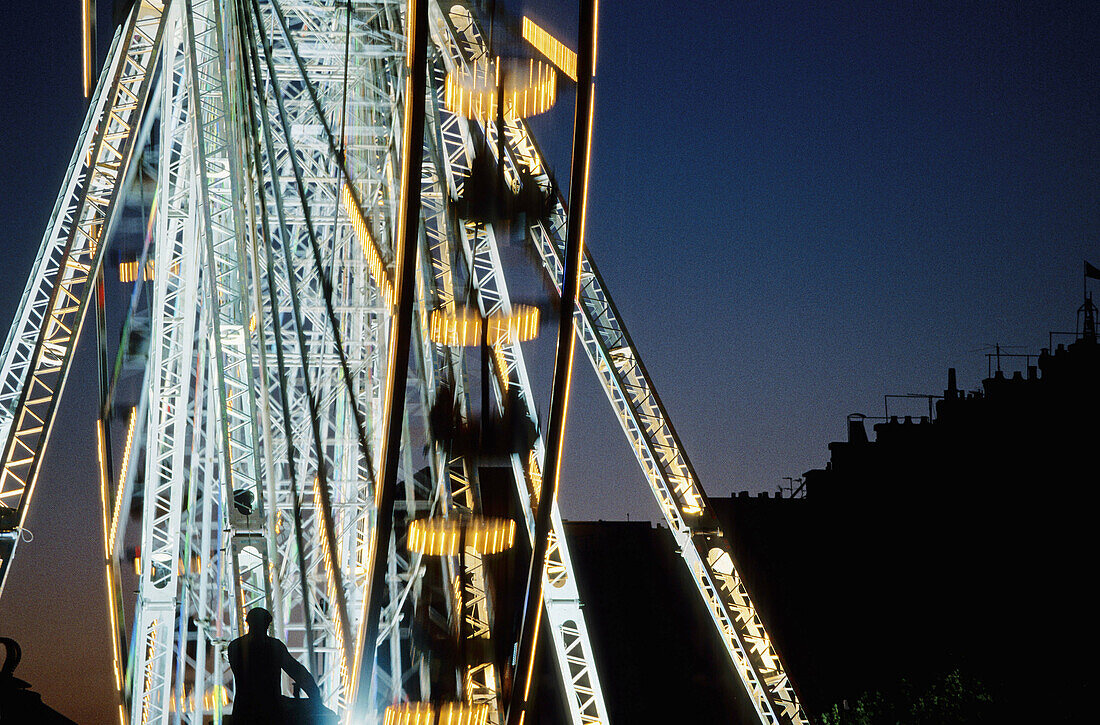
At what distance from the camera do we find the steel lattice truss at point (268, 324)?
1109cm

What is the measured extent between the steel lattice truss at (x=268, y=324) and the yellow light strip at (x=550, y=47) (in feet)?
2.29

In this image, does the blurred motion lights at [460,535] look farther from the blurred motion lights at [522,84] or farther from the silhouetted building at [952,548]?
the silhouetted building at [952,548]

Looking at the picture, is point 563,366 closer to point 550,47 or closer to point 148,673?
point 550,47

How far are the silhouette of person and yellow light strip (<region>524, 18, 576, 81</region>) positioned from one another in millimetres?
5592

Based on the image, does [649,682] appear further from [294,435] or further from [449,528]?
[449,528]

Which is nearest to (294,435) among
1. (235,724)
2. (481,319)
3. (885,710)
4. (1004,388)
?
(481,319)

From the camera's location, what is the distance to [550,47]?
1034 cm

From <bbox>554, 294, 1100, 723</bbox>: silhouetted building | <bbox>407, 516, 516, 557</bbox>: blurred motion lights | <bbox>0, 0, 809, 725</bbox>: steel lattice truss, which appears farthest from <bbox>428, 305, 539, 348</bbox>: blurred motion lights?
<bbox>554, 294, 1100, 723</bbox>: silhouetted building

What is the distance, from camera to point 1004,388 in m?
31.5

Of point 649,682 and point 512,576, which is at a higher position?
point 512,576

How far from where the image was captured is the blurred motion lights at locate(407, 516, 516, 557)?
380 inches

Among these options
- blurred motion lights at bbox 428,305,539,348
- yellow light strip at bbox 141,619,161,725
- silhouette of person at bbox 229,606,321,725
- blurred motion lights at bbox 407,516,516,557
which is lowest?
yellow light strip at bbox 141,619,161,725

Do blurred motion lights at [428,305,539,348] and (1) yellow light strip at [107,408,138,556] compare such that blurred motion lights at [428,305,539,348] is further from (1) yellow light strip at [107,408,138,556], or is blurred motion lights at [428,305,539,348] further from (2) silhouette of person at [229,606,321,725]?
(2) silhouette of person at [229,606,321,725]

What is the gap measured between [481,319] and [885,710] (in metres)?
20.5
